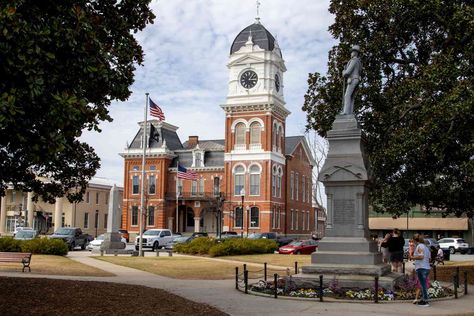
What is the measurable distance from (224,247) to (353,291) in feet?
69.1

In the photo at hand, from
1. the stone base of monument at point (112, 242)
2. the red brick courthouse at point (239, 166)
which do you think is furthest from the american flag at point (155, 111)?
the red brick courthouse at point (239, 166)

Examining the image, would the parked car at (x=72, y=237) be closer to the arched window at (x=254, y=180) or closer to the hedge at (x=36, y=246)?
the hedge at (x=36, y=246)

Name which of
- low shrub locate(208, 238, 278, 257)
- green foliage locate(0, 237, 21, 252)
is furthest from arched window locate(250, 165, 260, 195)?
green foliage locate(0, 237, 21, 252)

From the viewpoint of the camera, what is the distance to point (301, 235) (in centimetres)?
7725

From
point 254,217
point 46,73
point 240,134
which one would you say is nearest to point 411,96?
point 46,73

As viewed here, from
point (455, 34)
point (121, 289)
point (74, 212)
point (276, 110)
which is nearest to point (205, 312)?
point (121, 289)

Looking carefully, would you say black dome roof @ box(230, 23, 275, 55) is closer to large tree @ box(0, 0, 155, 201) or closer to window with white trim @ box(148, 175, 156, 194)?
window with white trim @ box(148, 175, 156, 194)

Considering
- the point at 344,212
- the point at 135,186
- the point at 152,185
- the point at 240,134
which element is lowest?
the point at 344,212

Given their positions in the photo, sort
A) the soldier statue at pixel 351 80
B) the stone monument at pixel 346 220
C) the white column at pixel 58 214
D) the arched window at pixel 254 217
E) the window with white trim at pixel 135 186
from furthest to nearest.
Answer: the white column at pixel 58 214, the window with white trim at pixel 135 186, the arched window at pixel 254 217, the soldier statue at pixel 351 80, the stone monument at pixel 346 220

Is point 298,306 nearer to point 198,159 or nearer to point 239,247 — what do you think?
point 239,247

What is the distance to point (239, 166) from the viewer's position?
2731 inches

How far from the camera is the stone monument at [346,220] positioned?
15797mm

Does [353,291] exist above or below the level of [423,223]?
below

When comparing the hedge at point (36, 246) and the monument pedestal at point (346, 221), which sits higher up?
the monument pedestal at point (346, 221)
